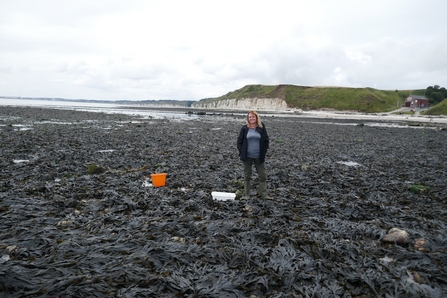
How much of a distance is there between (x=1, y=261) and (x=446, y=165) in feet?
54.1

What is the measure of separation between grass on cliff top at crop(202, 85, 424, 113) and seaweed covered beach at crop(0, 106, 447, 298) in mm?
Answer: 107054

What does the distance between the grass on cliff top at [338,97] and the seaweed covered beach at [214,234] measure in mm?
107054

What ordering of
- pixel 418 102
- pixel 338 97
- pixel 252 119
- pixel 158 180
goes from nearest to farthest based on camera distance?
pixel 252 119 < pixel 158 180 < pixel 418 102 < pixel 338 97

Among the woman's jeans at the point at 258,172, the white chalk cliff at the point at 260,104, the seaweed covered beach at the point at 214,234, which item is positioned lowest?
the seaweed covered beach at the point at 214,234

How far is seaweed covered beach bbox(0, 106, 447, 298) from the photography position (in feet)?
14.0

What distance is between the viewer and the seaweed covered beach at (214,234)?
4262mm

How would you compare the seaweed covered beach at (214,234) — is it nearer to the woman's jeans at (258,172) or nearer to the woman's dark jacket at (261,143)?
the woman's jeans at (258,172)

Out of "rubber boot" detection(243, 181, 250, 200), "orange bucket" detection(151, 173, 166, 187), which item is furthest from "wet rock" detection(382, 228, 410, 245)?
"orange bucket" detection(151, 173, 166, 187)

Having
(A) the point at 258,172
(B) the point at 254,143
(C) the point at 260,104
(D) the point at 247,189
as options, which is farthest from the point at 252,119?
(C) the point at 260,104

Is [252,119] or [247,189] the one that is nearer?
[252,119]

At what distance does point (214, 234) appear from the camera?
19.1 ft

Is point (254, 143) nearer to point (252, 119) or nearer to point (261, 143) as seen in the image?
point (261, 143)

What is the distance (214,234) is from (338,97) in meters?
136

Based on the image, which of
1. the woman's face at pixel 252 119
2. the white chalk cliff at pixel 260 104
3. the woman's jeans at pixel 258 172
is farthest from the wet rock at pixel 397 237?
the white chalk cliff at pixel 260 104
